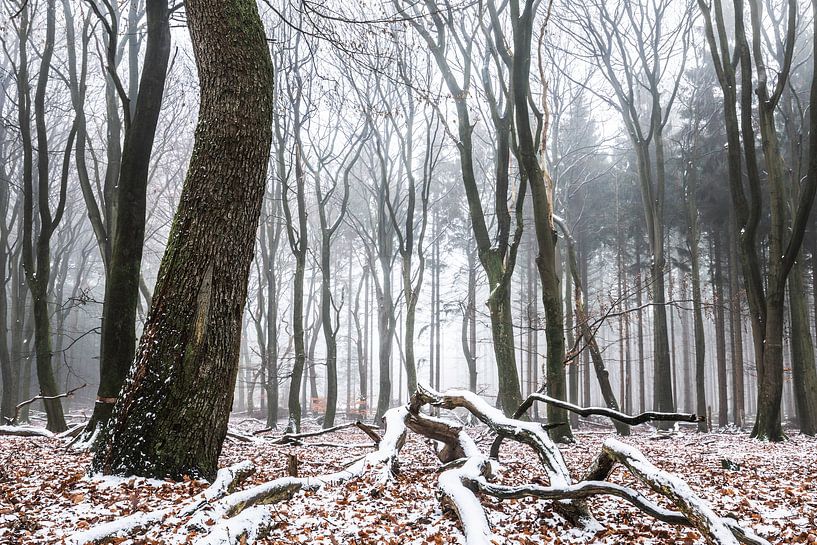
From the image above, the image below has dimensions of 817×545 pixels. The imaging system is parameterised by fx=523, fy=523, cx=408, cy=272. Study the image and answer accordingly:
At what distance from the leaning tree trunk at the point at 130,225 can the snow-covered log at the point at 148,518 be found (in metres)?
3.20

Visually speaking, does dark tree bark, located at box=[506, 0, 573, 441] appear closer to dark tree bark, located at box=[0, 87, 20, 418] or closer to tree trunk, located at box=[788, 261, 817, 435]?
tree trunk, located at box=[788, 261, 817, 435]

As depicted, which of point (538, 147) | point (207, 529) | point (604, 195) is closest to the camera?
point (207, 529)

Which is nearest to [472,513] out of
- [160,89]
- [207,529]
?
[207,529]

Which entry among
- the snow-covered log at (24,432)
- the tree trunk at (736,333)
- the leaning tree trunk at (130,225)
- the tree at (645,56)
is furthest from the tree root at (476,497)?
the tree trunk at (736,333)

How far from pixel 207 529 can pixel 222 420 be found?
1.37 m

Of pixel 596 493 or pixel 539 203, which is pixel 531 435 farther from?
pixel 539 203

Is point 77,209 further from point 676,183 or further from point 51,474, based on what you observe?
point 676,183

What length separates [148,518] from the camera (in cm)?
263

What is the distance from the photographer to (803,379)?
36.8 feet

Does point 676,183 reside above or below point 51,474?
above

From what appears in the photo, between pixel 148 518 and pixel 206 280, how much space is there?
5.48 feet

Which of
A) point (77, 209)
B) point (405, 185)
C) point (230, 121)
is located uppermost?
point (405, 185)

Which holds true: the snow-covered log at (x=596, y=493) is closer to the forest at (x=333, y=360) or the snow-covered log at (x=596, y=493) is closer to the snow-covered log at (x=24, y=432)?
the forest at (x=333, y=360)

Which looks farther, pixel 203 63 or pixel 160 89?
pixel 160 89
